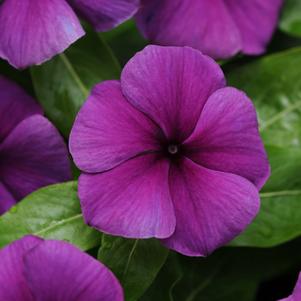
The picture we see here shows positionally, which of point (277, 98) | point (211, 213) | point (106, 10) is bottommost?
point (277, 98)

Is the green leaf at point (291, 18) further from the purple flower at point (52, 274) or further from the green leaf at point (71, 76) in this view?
the purple flower at point (52, 274)

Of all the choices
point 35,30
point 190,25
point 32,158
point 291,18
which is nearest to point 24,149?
point 32,158

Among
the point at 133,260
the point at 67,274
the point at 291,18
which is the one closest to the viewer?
the point at 67,274

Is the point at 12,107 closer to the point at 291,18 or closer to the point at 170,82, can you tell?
the point at 170,82

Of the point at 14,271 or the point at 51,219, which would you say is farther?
the point at 51,219

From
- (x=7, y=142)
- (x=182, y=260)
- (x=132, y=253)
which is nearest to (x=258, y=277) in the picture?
(x=182, y=260)

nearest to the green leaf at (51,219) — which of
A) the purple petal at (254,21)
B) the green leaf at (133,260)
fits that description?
the green leaf at (133,260)

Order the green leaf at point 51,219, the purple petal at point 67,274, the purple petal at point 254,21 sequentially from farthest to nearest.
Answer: the purple petal at point 254,21
the green leaf at point 51,219
the purple petal at point 67,274

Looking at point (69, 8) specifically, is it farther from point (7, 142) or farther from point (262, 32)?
point (262, 32)
